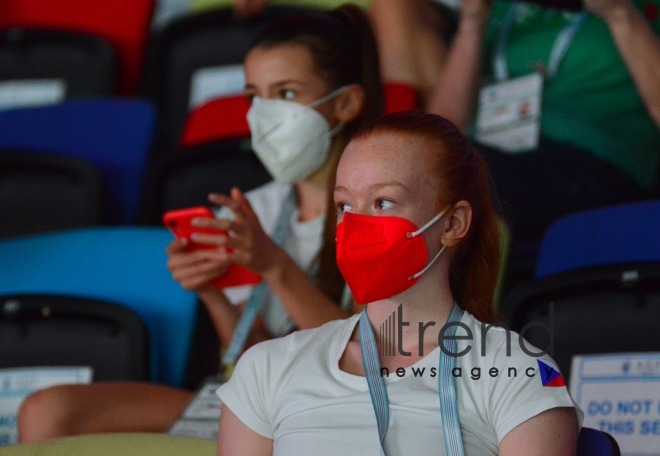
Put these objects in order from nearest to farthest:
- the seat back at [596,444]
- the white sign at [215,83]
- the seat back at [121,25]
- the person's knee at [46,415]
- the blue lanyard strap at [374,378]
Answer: the seat back at [596,444]
the blue lanyard strap at [374,378]
the person's knee at [46,415]
the white sign at [215,83]
the seat back at [121,25]

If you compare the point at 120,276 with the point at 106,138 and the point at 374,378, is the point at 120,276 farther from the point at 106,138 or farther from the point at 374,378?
the point at 374,378

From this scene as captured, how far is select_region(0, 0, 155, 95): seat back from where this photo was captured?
15.2ft

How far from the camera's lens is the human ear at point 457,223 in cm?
191

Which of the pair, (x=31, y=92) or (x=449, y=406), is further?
(x=31, y=92)

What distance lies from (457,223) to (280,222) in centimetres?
111

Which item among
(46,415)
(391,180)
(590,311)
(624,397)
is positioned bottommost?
(46,415)

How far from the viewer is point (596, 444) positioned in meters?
1.67

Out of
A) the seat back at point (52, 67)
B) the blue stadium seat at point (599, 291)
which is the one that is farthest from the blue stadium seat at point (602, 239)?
the seat back at point (52, 67)

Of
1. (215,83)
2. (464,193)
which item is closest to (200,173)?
(215,83)

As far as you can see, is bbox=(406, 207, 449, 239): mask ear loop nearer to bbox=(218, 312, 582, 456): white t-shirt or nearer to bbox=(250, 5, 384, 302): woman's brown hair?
bbox=(218, 312, 582, 456): white t-shirt

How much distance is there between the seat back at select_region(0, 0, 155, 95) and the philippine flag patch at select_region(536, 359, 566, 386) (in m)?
3.18

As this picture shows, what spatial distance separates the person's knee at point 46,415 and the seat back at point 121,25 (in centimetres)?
222

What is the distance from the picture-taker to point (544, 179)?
3240 mm

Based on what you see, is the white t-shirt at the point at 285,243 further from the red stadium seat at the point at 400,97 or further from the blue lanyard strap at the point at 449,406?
the blue lanyard strap at the point at 449,406
